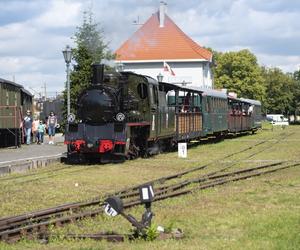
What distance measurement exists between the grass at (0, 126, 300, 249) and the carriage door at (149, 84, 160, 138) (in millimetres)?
3720

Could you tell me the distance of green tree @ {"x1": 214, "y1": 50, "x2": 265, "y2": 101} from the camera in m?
94.1

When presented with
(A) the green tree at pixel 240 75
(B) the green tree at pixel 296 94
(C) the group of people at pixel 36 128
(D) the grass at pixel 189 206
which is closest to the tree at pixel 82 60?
(C) the group of people at pixel 36 128

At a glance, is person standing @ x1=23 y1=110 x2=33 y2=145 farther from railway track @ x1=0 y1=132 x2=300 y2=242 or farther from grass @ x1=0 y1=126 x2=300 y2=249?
railway track @ x1=0 y1=132 x2=300 y2=242

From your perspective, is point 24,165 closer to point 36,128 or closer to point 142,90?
point 142,90

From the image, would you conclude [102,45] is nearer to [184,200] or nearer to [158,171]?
[158,171]

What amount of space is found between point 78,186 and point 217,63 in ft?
282

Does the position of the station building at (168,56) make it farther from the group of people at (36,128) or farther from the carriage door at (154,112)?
the carriage door at (154,112)

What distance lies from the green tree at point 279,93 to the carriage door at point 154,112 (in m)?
86.8

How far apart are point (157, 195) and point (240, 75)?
85.8 metres

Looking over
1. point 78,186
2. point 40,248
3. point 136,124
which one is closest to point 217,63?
point 136,124

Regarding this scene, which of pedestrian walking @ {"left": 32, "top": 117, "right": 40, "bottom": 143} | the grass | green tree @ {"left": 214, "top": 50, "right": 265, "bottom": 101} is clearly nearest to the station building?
green tree @ {"left": 214, "top": 50, "right": 265, "bottom": 101}

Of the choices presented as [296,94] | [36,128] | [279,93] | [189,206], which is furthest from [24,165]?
[279,93]

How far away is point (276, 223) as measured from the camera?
8.48 metres

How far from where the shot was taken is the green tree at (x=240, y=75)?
309ft
